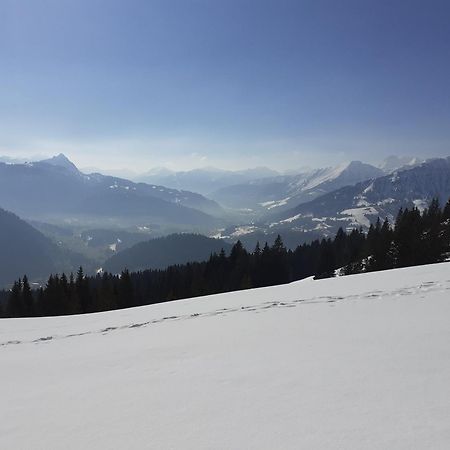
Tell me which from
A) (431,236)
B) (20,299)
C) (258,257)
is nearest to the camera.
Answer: (431,236)

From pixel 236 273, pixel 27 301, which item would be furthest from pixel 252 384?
pixel 27 301

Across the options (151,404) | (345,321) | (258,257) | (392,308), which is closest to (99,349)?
(151,404)

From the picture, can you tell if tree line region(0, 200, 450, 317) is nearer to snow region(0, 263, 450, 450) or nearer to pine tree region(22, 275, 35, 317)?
pine tree region(22, 275, 35, 317)

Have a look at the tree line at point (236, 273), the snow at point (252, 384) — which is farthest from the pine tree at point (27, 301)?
the snow at point (252, 384)

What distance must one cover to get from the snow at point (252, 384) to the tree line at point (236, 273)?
1473 inches

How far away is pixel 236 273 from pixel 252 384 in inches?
2226

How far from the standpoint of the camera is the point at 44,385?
24.2ft

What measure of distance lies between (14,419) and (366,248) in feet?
184

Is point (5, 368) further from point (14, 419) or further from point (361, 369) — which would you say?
point (361, 369)

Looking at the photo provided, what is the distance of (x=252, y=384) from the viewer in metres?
5.67

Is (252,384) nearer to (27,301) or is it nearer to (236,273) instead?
(236,273)

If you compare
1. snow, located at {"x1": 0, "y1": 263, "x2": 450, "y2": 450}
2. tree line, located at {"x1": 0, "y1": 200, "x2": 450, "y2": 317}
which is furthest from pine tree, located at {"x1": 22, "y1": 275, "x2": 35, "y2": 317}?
snow, located at {"x1": 0, "y1": 263, "x2": 450, "y2": 450}

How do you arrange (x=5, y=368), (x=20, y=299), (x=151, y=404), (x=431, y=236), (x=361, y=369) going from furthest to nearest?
(x=20, y=299)
(x=431, y=236)
(x=5, y=368)
(x=361, y=369)
(x=151, y=404)

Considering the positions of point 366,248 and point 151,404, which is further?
point 366,248
